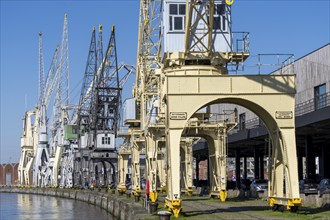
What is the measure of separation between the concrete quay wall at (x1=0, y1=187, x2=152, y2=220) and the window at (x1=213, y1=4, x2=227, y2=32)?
14.2 metres

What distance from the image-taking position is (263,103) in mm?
33344

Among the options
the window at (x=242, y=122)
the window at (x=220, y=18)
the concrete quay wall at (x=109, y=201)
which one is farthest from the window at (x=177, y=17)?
the window at (x=242, y=122)

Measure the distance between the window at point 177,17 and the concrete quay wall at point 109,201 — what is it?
13.6 metres

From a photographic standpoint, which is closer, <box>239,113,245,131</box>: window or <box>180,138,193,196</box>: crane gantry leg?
<box>180,138,193,196</box>: crane gantry leg

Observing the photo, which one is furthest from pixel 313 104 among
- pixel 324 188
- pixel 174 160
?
pixel 174 160

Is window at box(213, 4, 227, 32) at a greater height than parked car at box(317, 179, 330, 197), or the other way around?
window at box(213, 4, 227, 32)

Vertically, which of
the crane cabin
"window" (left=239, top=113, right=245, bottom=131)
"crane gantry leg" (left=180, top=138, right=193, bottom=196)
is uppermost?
the crane cabin

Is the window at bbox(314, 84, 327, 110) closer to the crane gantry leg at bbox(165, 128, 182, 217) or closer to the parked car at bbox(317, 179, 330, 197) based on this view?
the parked car at bbox(317, 179, 330, 197)

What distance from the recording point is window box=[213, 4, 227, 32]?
43.4 m

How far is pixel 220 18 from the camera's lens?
43938 millimetres

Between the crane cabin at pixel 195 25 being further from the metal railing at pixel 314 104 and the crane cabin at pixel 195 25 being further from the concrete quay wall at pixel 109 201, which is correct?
the metal railing at pixel 314 104

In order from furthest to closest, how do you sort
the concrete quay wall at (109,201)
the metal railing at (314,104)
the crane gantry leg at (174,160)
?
the metal railing at (314,104)
the concrete quay wall at (109,201)
the crane gantry leg at (174,160)

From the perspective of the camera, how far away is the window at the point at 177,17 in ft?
146

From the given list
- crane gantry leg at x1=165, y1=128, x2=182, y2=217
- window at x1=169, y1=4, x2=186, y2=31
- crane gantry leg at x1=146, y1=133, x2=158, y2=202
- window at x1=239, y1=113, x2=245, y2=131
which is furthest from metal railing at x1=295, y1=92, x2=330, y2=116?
crane gantry leg at x1=165, y1=128, x2=182, y2=217
